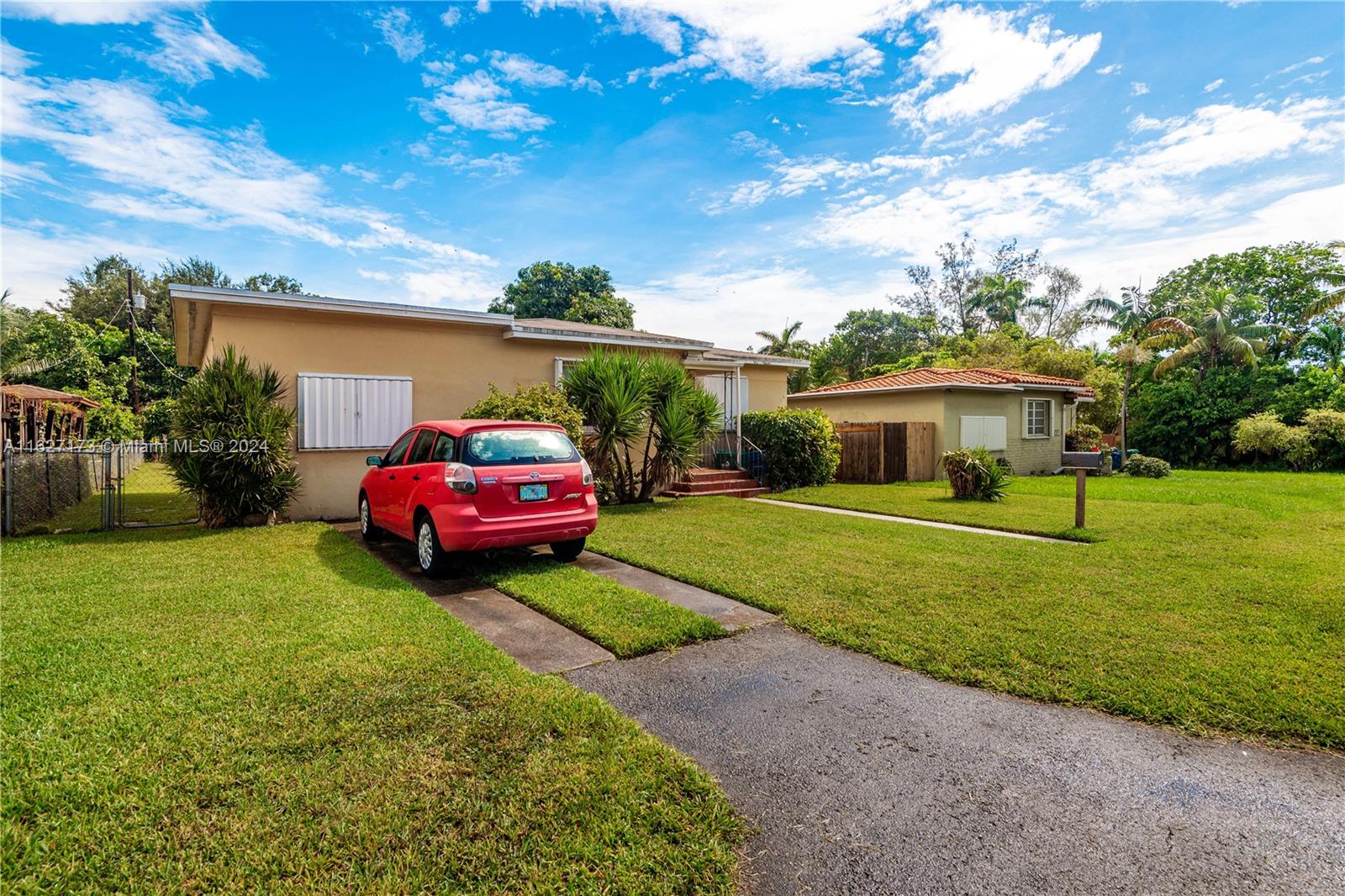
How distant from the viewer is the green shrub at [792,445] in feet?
48.1

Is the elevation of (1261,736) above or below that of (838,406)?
below

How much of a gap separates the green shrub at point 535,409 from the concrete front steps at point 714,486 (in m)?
3.47

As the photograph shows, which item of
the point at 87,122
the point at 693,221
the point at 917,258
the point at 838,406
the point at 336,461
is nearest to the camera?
the point at 87,122

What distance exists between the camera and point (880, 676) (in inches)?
148

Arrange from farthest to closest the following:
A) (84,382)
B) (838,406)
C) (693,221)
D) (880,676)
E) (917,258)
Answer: (917,258) < (84,382) < (838,406) < (693,221) < (880,676)

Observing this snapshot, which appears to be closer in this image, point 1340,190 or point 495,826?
point 495,826

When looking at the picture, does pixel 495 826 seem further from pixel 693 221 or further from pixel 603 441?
pixel 693 221

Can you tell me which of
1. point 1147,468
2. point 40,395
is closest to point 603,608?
point 40,395

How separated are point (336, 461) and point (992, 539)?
1045 centimetres

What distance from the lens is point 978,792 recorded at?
257cm

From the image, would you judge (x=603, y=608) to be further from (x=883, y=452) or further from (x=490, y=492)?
(x=883, y=452)

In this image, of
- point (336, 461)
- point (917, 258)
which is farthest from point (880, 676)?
point (917, 258)

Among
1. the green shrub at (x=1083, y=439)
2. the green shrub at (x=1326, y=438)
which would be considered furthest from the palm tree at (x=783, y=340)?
the green shrub at (x=1326, y=438)

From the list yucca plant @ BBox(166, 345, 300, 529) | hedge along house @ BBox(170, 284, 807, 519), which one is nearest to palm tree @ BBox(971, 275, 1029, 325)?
hedge along house @ BBox(170, 284, 807, 519)
